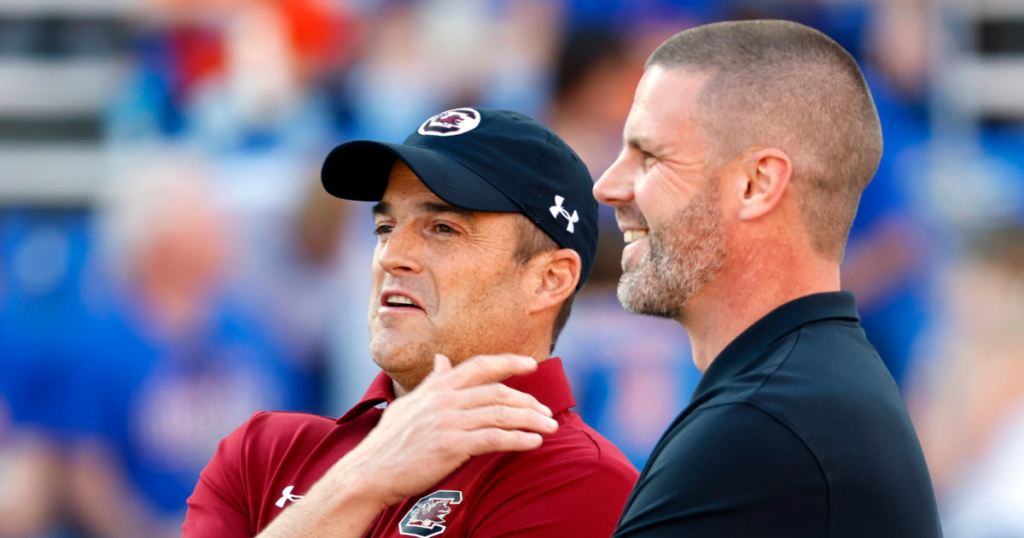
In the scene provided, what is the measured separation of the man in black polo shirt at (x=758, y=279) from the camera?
1235 millimetres

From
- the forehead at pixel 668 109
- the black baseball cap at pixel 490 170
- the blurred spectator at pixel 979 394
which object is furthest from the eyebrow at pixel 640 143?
the blurred spectator at pixel 979 394

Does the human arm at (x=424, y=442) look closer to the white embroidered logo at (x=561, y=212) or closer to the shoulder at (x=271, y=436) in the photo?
the shoulder at (x=271, y=436)

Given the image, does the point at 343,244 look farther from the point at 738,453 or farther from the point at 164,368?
the point at 738,453

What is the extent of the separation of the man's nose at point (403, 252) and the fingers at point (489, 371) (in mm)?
317

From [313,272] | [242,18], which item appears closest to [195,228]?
[313,272]

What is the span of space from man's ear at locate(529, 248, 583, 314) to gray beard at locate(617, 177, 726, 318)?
36 centimetres

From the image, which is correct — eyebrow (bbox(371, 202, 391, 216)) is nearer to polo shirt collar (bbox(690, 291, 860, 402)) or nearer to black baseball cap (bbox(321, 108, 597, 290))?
black baseball cap (bbox(321, 108, 597, 290))

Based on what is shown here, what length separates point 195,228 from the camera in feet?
13.5

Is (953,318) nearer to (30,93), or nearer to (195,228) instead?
(195,228)

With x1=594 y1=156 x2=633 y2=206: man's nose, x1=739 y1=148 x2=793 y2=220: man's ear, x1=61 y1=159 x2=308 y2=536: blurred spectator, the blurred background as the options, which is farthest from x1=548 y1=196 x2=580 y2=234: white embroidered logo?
x1=61 y1=159 x2=308 y2=536: blurred spectator

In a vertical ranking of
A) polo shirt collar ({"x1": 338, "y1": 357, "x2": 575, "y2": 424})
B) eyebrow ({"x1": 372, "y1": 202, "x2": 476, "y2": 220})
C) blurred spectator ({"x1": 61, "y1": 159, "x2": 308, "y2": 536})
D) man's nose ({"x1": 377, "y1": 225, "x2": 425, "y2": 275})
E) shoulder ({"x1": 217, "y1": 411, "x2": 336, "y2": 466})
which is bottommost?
blurred spectator ({"x1": 61, "y1": 159, "x2": 308, "y2": 536})

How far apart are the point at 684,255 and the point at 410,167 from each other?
50cm

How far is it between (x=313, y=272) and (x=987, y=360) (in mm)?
2558

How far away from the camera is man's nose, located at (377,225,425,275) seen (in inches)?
74.0
